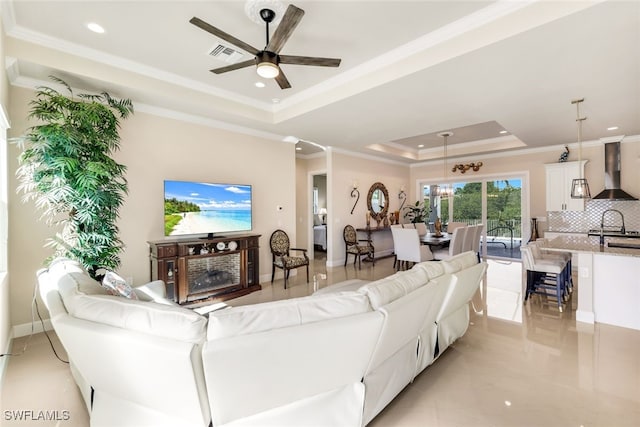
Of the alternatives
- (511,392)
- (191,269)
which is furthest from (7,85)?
(511,392)

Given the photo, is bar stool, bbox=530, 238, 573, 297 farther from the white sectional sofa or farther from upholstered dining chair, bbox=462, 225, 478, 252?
the white sectional sofa

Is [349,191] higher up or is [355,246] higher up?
[349,191]

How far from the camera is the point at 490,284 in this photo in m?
5.11

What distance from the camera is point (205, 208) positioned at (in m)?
4.30

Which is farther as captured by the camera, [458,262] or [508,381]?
[458,262]

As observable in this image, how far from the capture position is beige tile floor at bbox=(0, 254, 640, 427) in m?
1.91

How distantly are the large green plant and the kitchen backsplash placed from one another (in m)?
8.50

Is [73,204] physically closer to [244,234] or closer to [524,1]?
[244,234]

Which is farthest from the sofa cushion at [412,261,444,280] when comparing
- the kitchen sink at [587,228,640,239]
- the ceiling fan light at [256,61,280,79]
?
the kitchen sink at [587,228,640,239]

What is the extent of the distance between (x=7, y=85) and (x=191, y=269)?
9.17ft

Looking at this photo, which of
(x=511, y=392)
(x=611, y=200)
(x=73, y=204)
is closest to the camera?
(x=511, y=392)

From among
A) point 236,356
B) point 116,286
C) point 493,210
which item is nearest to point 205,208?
point 116,286

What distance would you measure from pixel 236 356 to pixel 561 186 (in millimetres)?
7719

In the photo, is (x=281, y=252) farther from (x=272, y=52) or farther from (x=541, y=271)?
(x=541, y=271)
